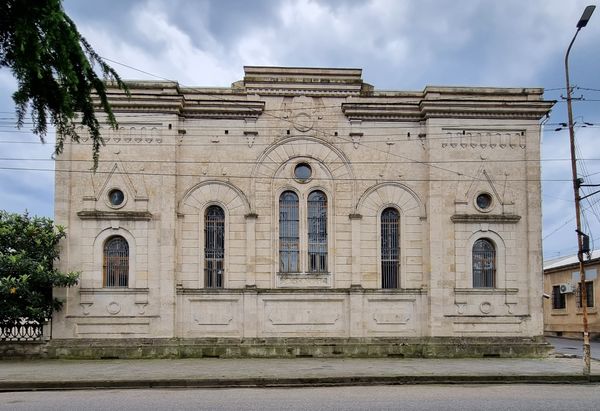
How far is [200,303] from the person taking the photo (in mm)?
23422

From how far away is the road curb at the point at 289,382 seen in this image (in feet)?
54.9

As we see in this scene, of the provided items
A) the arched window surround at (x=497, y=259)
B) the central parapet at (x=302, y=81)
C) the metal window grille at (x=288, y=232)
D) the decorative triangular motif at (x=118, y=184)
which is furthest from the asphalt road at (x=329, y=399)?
the central parapet at (x=302, y=81)

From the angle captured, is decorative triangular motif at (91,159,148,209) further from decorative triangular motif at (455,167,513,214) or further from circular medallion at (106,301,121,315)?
decorative triangular motif at (455,167,513,214)

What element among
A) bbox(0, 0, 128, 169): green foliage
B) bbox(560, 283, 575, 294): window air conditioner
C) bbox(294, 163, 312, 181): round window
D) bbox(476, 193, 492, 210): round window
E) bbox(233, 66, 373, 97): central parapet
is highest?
bbox(233, 66, 373, 97): central parapet

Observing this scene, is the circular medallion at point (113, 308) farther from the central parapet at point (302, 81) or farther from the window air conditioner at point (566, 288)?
the window air conditioner at point (566, 288)

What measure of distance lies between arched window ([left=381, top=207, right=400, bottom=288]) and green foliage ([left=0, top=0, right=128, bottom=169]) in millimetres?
17832

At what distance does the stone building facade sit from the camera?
23234 mm

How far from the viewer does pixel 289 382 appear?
1731cm

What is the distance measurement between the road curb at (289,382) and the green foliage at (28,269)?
5059mm

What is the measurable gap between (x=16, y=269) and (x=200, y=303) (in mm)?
6027

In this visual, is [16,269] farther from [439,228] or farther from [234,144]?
[439,228]

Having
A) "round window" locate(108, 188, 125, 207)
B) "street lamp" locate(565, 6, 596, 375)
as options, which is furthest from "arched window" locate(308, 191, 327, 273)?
"street lamp" locate(565, 6, 596, 375)

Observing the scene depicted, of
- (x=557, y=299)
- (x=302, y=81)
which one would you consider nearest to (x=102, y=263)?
(x=302, y=81)

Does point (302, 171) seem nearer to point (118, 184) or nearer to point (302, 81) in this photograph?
point (302, 81)
